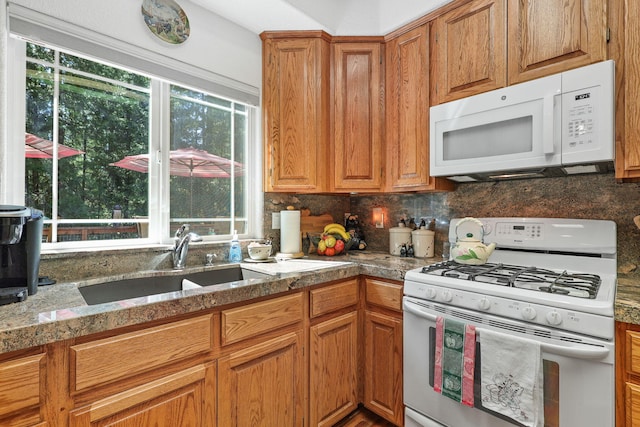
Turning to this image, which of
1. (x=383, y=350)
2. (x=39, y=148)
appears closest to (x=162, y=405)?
(x=383, y=350)

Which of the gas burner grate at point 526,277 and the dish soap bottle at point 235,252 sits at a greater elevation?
the dish soap bottle at point 235,252

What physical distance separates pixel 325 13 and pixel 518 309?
1962 mm

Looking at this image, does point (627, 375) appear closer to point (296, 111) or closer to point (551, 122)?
point (551, 122)

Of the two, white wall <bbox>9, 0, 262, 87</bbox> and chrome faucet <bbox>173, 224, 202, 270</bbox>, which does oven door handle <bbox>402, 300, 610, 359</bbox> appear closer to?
chrome faucet <bbox>173, 224, 202, 270</bbox>

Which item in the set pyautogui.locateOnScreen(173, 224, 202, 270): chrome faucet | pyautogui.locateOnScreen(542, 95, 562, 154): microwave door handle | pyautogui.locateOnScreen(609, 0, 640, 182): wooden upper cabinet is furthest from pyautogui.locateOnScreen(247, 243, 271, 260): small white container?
pyautogui.locateOnScreen(609, 0, 640, 182): wooden upper cabinet

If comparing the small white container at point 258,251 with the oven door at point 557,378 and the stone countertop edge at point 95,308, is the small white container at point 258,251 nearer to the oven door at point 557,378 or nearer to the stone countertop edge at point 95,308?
the stone countertop edge at point 95,308

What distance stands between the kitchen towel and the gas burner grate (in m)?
0.22

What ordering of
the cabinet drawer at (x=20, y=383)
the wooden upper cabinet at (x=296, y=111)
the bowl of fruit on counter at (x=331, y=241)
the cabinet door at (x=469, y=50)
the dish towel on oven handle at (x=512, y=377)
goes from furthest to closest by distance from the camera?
the bowl of fruit on counter at (x=331, y=241)
the wooden upper cabinet at (x=296, y=111)
the cabinet door at (x=469, y=50)
the dish towel on oven handle at (x=512, y=377)
the cabinet drawer at (x=20, y=383)

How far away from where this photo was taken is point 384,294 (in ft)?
5.69

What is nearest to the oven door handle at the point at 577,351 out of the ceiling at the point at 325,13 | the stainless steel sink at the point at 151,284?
the stainless steel sink at the point at 151,284

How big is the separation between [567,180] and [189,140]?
2.12m

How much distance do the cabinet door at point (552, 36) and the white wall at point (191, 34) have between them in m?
1.49

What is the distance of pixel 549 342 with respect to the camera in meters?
1.13

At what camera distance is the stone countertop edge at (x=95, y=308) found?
837 millimetres
